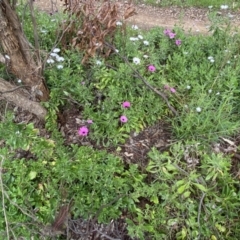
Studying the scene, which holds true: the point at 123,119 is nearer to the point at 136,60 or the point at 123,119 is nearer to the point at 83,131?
the point at 83,131

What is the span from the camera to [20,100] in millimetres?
3838

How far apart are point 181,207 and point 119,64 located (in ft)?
6.13

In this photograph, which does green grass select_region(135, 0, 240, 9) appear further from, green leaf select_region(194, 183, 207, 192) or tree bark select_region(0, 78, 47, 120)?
green leaf select_region(194, 183, 207, 192)

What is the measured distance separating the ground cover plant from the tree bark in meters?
0.10

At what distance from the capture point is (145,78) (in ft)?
13.2

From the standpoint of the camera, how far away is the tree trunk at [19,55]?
3.48m

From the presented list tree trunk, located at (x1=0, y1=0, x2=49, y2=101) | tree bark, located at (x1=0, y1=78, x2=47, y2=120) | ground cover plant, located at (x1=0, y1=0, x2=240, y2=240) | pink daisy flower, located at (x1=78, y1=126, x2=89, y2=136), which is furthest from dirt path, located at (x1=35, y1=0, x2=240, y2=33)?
pink daisy flower, located at (x1=78, y1=126, x2=89, y2=136)

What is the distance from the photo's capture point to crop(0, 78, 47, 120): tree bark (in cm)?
374

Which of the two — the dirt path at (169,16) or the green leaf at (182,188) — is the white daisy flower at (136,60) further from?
the dirt path at (169,16)

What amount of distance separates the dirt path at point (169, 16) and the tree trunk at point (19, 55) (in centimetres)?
385

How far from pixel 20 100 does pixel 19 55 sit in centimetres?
49

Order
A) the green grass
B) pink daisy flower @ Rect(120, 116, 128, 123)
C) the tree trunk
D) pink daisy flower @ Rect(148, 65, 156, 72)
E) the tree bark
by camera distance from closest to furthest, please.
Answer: the tree trunk < pink daisy flower @ Rect(120, 116, 128, 123) < the tree bark < pink daisy flower @ Rect(148, 65, 156, 72) < the green grass

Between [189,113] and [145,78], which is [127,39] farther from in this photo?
[189,113]

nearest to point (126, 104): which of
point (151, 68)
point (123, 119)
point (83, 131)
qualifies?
point (123, 119)
